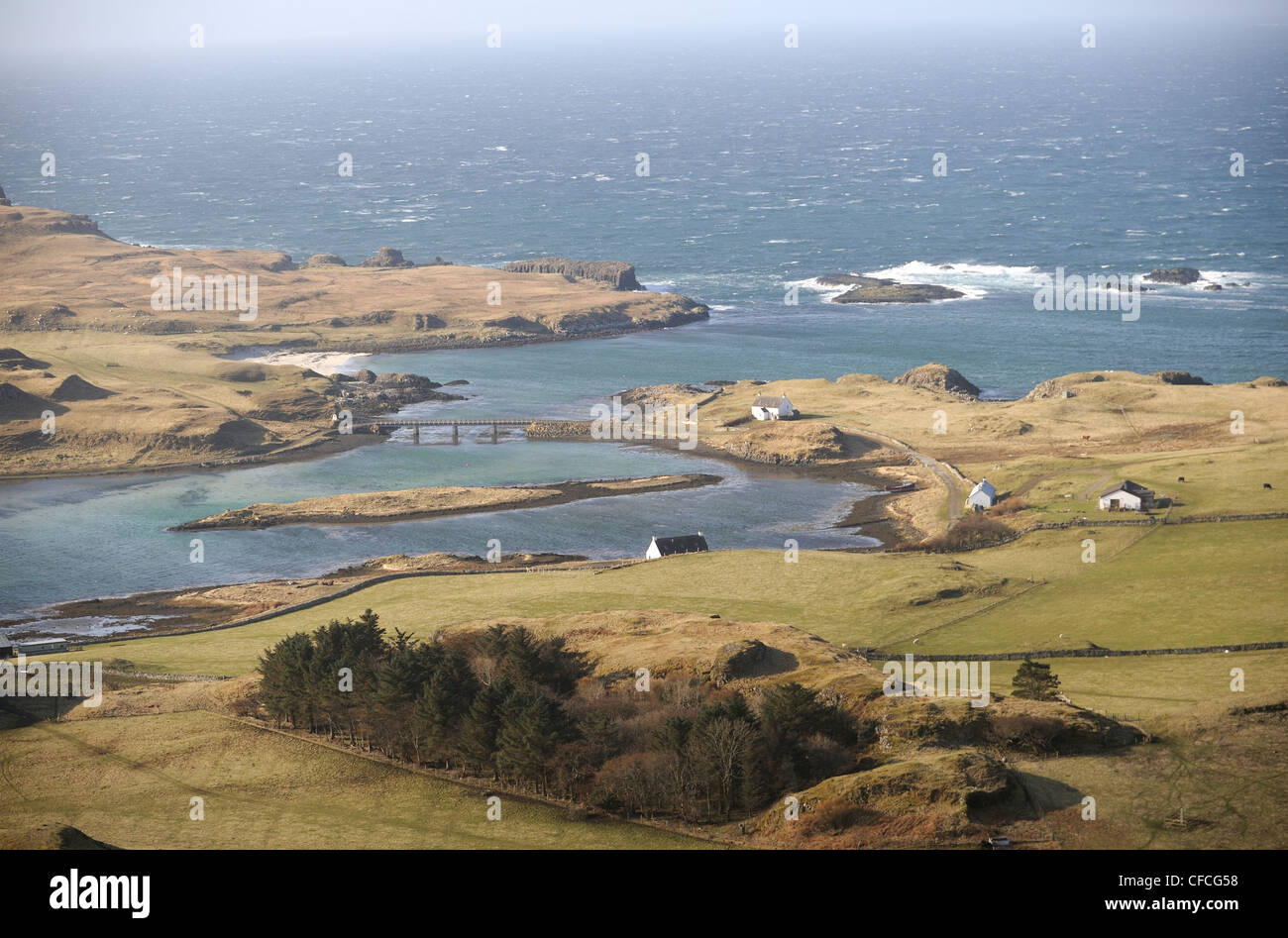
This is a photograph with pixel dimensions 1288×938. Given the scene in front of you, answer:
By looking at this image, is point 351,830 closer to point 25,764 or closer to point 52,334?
point 25,764

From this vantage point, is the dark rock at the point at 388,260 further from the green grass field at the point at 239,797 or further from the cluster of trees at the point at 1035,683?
the cluster of trees at the point at 1035,683

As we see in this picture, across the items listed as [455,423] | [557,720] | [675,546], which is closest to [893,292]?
[455,423]

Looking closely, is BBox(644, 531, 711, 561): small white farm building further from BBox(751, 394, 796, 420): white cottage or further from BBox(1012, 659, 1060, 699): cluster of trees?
BBox(751, 394, 796, 420): white cottage

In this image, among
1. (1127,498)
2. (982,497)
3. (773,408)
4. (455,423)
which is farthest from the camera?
(455,423)

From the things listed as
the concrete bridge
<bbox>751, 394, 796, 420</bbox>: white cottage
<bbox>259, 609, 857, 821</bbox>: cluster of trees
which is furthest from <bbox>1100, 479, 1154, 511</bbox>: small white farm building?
the concrete bridge

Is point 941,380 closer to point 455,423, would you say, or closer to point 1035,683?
point 455,423

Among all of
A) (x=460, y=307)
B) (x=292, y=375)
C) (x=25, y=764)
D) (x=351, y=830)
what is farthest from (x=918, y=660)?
(x=460, y=307)
